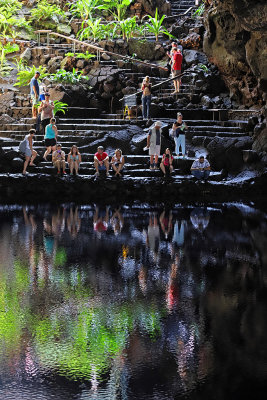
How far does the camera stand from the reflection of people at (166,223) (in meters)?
11.4

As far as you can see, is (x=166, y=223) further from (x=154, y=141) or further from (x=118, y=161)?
(x=154, y=141)

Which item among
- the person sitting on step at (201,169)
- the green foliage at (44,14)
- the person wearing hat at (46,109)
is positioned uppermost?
the green foliage at (44,14)

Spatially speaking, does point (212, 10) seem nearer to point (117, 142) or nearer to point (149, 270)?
point (117, 142)

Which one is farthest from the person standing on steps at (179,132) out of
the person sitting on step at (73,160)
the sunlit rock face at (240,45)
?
the person sitting on step at (73,160)

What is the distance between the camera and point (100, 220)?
41.7 feet

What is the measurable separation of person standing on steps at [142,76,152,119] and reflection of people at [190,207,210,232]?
6773 millimetres

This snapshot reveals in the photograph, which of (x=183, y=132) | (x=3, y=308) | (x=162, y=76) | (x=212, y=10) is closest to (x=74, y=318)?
(x=3, y=308)

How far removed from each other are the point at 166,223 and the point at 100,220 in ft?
4.51

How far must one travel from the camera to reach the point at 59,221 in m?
12.5

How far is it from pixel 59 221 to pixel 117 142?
7327mm

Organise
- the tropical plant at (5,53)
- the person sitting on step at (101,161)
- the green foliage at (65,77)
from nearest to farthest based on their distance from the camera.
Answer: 1. the person sitting on step at (101,161)
2. the green foliage at (65,77)
3. the tropical plant at (5,53)

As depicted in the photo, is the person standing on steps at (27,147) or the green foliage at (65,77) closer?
the person standing on steps at (27,147)

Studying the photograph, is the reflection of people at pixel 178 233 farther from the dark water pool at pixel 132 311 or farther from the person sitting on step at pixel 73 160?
the person sitting on step at pixel 73 160

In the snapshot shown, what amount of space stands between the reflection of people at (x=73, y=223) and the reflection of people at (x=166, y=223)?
161 cm
